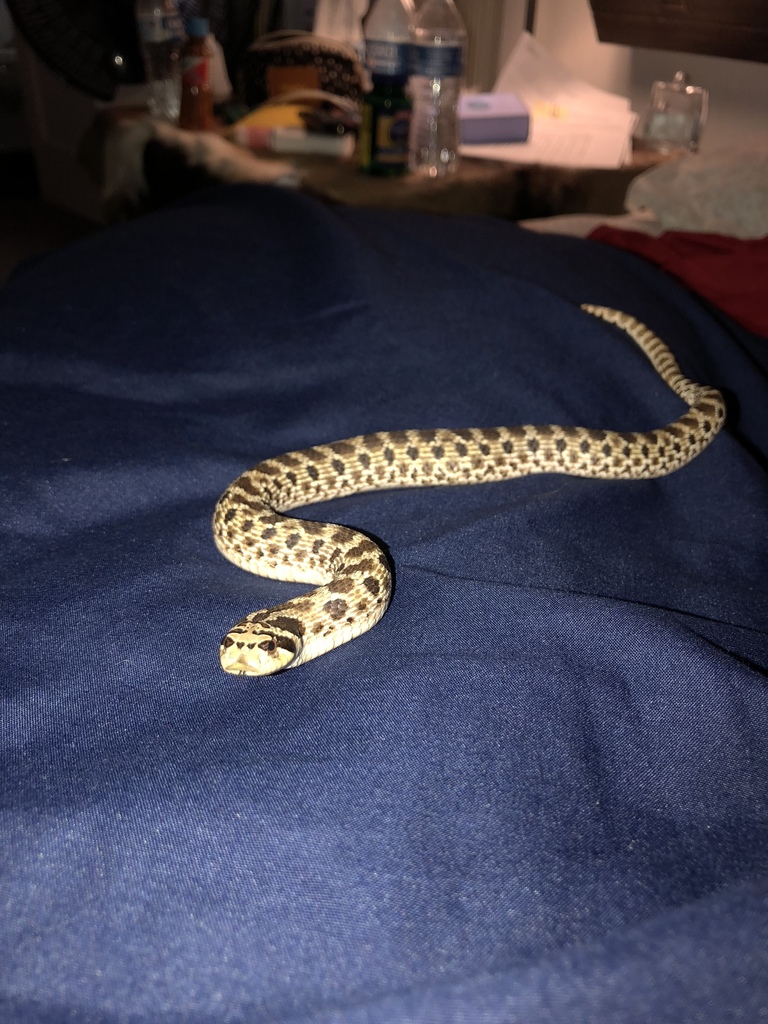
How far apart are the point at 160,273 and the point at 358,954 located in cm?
318

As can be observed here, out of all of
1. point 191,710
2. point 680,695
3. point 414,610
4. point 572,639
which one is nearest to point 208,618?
point 191,710

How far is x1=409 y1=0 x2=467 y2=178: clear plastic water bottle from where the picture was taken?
5148 millimetres

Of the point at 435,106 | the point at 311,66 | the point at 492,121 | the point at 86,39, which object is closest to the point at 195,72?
the point at 311,66

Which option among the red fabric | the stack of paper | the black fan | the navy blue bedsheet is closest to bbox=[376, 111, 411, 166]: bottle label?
the stack of paper

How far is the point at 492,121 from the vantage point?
5.64 meters

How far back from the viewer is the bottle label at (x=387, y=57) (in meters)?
5.42

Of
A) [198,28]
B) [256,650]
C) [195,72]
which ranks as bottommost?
[256,650]

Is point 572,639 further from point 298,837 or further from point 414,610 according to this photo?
point 298,837

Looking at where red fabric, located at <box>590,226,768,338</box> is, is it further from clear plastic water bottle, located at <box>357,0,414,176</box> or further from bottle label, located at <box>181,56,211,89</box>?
bottle label, located at <box>181,56,211,89</box>

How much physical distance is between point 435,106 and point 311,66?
1.57 metres

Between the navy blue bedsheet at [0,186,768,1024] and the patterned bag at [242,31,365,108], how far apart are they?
3.28m

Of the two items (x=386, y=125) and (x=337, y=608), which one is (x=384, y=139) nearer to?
(x=386, y=125)

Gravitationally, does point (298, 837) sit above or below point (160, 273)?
below

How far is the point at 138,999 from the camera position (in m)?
1.39
